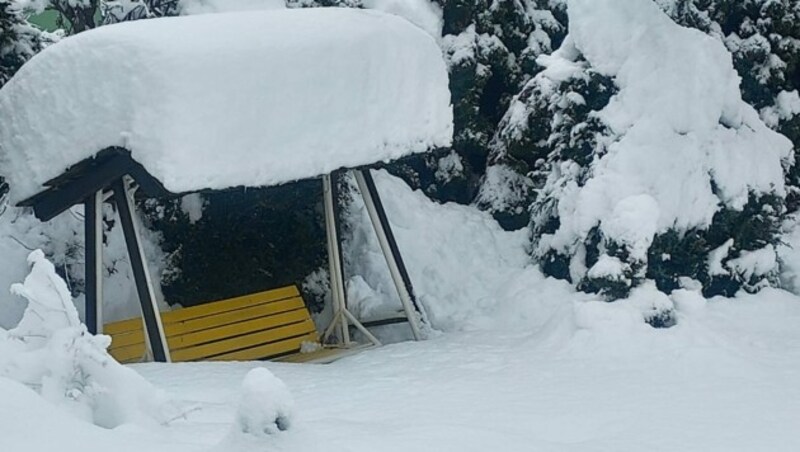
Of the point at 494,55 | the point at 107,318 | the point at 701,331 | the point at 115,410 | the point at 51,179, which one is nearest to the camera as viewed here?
the point at 115,410

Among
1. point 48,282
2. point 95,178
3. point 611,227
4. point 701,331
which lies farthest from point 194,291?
point 48,282

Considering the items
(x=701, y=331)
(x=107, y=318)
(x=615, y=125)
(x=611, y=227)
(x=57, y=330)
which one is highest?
(x=57, y=330)

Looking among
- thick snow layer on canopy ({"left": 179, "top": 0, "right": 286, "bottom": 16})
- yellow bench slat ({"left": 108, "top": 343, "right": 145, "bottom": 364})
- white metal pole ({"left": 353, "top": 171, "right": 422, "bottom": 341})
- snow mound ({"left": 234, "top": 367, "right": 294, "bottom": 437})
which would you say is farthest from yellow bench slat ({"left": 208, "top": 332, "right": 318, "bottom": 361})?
snow mound ({"left": 234, "top": 367, "right": 294, "bottom": 437})

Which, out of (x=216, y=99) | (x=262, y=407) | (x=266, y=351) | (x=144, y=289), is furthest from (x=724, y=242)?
(x=262, y=407)

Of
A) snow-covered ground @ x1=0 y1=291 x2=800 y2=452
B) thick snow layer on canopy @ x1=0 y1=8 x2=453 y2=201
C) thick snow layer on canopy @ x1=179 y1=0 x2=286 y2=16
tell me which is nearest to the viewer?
snow-covered ground @ x1=0 y1=291 x2=800 y2=452

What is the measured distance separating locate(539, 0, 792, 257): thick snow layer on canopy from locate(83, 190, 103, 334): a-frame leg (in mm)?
4252

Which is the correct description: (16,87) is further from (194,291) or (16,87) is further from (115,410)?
(115,410)

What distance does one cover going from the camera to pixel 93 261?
7238mm

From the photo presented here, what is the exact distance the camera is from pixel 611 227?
7.91 meters

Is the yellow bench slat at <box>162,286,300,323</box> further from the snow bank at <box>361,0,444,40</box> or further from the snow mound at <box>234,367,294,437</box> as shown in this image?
the snow mound at <box>234,367,294,437</box>

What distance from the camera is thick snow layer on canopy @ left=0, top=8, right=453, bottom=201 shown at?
6242 millimetres

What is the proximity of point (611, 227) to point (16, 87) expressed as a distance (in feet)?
16.1

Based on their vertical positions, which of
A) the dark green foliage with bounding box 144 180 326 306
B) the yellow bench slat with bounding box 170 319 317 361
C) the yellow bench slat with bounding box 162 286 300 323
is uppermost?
the dark green foliage with bounding box 144 180 326 306

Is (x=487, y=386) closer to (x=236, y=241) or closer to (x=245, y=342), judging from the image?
(x=245, y=342)
